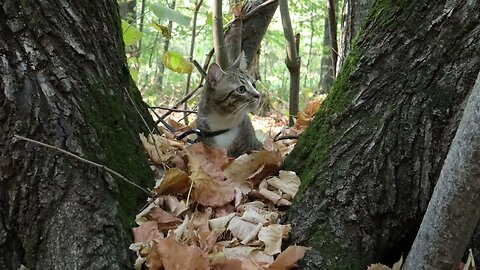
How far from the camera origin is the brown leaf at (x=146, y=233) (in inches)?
73.8

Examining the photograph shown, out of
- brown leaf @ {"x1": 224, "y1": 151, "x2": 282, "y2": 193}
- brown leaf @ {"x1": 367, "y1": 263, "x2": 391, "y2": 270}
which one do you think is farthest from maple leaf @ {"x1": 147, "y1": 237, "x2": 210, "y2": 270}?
brown leaf @ {"x1": 224, "y1": 151, "x2": 282, "y2": 193}

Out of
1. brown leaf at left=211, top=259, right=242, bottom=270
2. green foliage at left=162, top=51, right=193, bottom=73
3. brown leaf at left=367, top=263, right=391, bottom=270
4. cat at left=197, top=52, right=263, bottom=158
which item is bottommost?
brown leaf at left=367, top=263, right=391, bottom=270

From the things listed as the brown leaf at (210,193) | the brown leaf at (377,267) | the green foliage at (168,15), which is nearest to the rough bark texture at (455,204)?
the brown leaf at (377,267)

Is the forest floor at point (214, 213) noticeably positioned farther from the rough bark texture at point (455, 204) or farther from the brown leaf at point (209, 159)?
the rough bark texture at point (455, 204)

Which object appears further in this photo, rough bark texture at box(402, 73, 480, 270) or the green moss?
the green moss

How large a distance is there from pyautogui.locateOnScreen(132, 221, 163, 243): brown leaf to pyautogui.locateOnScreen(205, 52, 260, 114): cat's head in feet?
5.38

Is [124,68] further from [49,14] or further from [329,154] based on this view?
[329,154]

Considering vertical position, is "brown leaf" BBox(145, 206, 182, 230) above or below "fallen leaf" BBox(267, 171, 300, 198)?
below

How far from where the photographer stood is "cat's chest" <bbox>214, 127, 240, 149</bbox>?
3.35 metres

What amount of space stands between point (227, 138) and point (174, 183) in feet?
3.96

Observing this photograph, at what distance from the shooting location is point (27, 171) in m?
1.79

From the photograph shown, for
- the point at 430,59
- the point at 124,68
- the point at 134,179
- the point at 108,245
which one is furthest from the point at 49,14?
the point at 430,59

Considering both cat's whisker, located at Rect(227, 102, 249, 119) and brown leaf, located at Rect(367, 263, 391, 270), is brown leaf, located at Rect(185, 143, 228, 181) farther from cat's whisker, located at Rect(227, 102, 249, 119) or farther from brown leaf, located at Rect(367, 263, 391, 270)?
cat's whisker, located at Rect(227, 102, 249, 119)

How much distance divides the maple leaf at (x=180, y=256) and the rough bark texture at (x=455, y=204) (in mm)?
719
